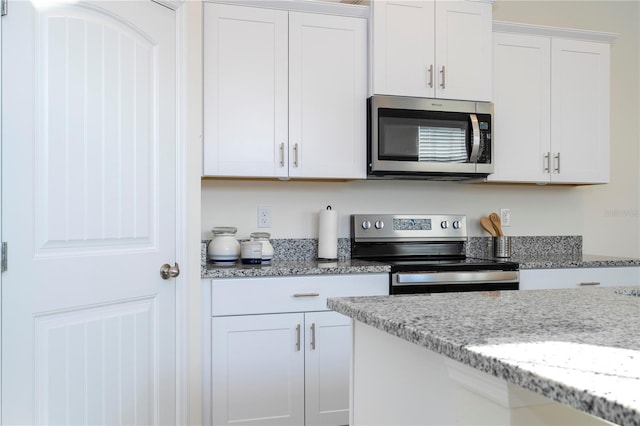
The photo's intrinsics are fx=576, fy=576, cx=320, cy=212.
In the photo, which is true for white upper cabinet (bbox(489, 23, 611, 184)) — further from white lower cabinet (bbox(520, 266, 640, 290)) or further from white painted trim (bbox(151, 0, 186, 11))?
white painted trim (bbox(151, 0, 186, 11))

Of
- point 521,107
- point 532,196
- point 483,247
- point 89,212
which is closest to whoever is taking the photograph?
point 89,212

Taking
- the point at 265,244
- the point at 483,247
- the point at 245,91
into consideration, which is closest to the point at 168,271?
the point at 265,244

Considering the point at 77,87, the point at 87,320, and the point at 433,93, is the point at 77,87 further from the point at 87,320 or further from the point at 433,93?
the point at 433,93

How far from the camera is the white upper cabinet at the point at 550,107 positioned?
3.34 m

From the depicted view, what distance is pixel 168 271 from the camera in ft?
7.56

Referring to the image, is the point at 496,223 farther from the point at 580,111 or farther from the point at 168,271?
the point at 168,271

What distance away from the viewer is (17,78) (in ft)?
6.01

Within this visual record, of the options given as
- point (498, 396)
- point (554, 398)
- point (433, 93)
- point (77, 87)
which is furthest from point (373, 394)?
point (433, 93)

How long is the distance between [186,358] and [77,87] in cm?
116

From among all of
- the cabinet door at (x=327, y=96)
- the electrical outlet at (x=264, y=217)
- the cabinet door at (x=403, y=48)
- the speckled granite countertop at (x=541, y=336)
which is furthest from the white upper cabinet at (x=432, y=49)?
the speckled granite countertop at (x=541, y=336)

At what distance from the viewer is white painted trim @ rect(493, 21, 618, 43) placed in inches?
131

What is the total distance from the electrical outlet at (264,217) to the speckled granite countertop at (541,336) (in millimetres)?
1843

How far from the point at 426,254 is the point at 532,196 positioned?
0.92 meters

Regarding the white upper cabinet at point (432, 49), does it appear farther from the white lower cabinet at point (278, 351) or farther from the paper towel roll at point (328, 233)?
the white lower cabinet at point (278, 351)
